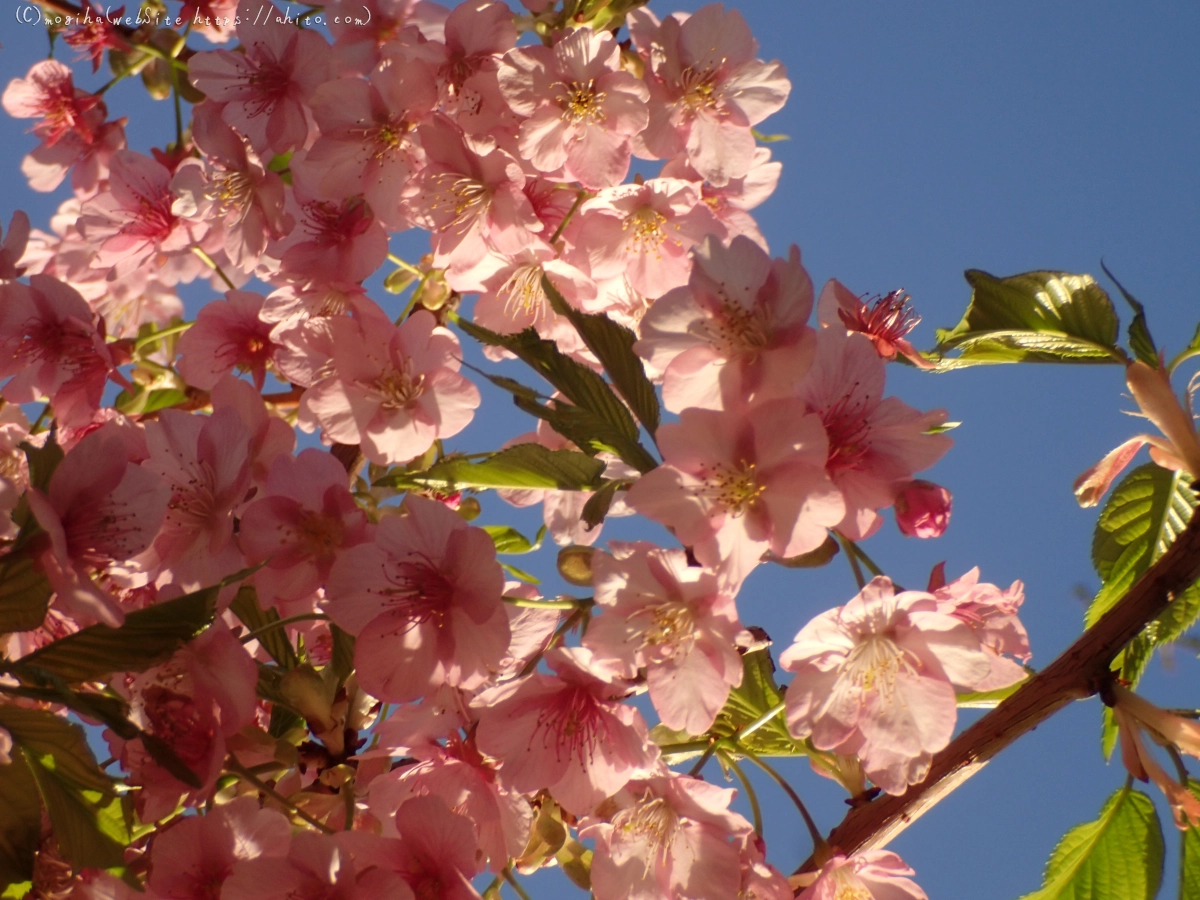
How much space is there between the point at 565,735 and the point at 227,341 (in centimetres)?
76

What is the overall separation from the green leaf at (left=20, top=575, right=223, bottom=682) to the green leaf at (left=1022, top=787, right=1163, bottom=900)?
87cm

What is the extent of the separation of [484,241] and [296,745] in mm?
642

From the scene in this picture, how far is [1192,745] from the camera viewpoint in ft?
2.58

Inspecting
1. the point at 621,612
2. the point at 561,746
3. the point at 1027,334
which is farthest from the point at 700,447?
the point at 1027,334

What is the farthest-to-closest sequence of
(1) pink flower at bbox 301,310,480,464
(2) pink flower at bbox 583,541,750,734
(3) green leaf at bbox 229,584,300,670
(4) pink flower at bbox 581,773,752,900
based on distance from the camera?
(1) pink flower at bbox 301,310,480,464
(3) green leaf at bbox 229,584,300,670
(4) pink flower at bbox 581,773,752,900
(2) pink flower at bbox 583,541,750,734

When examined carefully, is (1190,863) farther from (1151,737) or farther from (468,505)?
(468,505)

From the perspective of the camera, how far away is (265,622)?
1.07 meters

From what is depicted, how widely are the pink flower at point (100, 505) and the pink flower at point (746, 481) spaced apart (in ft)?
1.36

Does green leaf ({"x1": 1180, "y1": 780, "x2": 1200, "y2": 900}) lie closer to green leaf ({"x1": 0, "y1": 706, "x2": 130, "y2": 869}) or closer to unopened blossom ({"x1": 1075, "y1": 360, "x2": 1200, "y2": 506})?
unopened blossom ({"x1": 1075, "y1": 360, "x2": 1200, "y2": 506})

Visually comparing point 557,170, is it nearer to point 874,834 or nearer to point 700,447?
point 700,447

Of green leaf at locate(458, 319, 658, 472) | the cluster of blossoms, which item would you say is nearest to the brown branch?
the cluster of blossoms

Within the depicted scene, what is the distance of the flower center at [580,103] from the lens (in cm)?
117

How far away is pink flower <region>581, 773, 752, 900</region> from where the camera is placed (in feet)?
3.13

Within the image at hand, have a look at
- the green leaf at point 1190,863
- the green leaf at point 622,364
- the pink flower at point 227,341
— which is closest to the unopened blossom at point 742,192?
the green leaf at point 622,364
